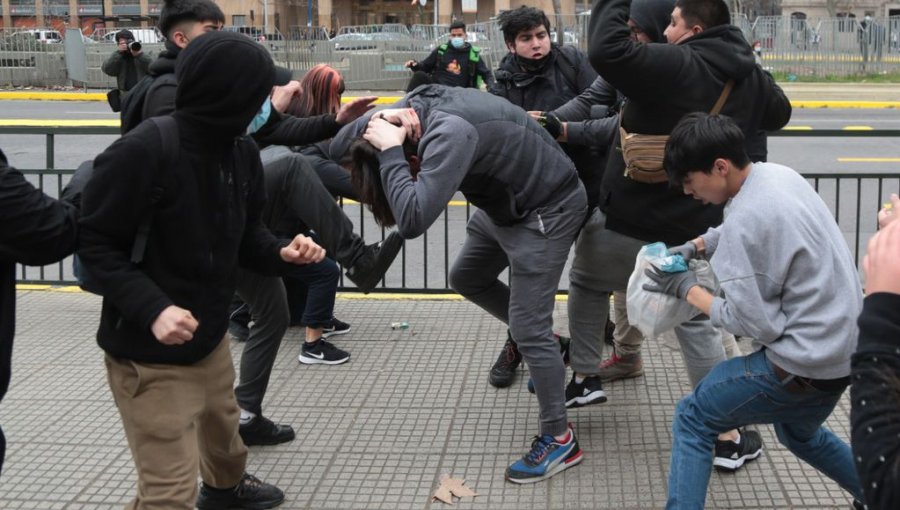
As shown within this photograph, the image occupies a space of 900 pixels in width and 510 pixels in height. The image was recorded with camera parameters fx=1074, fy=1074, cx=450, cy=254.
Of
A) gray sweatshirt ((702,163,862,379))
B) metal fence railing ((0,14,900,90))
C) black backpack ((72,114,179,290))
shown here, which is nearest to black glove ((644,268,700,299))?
gray sweatshirt ((702,163,862,379))

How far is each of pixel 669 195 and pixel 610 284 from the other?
0.53 metres

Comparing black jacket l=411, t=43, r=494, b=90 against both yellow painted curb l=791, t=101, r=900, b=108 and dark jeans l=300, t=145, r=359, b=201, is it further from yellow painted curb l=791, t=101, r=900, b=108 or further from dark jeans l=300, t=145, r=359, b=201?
yellow painted curb l=791, t=101, r=900, b=108

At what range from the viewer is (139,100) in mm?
4559

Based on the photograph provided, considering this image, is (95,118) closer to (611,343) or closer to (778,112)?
(611,343)

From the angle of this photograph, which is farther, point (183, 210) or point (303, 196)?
point (303, 196)

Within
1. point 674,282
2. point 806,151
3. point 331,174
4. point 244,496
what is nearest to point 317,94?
point 331,174

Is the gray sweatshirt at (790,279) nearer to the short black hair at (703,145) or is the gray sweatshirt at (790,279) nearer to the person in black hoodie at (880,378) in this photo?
the short black hair at (703,145)

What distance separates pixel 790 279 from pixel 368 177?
1.57m

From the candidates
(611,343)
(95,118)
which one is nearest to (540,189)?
(611,343)

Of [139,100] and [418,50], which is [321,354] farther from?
[418,50]

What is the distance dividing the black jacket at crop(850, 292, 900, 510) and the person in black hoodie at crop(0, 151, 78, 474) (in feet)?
6.88

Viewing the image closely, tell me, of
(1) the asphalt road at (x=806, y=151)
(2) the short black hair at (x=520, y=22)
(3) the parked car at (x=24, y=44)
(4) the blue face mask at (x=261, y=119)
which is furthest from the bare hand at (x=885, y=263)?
(3) the parked car at (x=24, y=44)

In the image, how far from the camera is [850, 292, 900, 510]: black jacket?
1.83 metres

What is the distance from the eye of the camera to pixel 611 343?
611 cm
